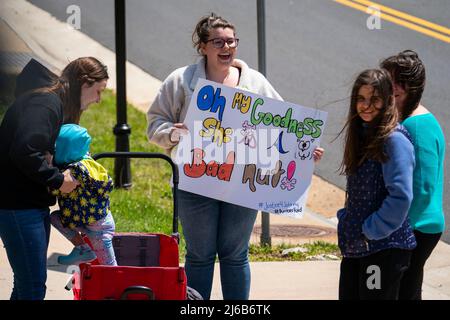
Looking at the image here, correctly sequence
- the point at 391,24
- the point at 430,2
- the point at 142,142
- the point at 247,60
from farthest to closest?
the point at 430,2
the point at 391,24
the point at 247,60
the point at 142,142

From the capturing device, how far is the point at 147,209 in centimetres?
A: 889

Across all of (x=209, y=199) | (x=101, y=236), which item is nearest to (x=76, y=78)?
(x=101, y=236)

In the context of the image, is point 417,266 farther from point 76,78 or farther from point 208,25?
point 76,78

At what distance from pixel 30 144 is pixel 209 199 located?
138cm

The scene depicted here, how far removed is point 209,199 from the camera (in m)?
5.88

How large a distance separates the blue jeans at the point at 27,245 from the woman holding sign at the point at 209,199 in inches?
40.1

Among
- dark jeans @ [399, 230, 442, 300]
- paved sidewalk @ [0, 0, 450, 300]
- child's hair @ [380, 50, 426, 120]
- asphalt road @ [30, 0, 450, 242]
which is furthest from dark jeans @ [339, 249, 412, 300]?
asphalt road @ [30, 0, 450, 242]

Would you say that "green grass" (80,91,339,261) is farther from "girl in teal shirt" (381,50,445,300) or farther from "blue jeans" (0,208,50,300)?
"girl in teal shirt" (381,50,445,300)

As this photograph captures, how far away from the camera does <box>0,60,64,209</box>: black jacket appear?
15.8 feet

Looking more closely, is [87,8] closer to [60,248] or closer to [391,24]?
[391,24]

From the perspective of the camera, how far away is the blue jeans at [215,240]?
5.88m

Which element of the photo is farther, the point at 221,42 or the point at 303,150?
the point at 303,150
